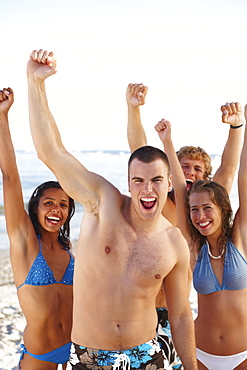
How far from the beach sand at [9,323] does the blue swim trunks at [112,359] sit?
128 inches

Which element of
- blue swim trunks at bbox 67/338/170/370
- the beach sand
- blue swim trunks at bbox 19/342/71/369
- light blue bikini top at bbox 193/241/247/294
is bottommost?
the beach sand

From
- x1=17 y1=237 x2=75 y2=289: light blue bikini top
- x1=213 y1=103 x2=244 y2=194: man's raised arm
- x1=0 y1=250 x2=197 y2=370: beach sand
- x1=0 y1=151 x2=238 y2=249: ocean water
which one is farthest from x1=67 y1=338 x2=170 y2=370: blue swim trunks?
x1=0 y1=151 x2=238 y2=249: ocean water

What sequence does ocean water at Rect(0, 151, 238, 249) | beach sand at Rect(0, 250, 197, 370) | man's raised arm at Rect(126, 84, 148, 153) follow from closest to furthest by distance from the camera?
man's raised arm at Rect(126, 84, 148, 153)
beach sand at Rect(0, 250, 197, 370)
ocean water at Rect(0, 151, 238, 249)

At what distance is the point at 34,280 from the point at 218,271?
4.70 ft

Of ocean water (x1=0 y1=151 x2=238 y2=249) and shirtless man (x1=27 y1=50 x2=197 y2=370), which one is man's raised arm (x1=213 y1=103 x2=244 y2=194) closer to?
shirtless man (x1=27 y1=50 x2=197 y2=370)

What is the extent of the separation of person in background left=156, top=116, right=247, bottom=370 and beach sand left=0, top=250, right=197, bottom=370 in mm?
3043

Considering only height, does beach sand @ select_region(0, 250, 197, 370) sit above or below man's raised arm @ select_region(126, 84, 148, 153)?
below

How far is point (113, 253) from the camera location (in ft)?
10.0

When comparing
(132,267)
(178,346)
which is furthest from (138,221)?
(178,346)

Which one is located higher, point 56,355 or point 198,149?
point 198,149

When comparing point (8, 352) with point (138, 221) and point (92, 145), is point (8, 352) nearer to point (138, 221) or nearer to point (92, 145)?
point (138, 221)

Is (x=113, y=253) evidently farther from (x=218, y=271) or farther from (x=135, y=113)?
(x=135, y=113)

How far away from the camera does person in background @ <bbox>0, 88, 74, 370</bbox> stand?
3723 mm

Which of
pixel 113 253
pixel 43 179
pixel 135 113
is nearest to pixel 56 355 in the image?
pixel 113 253
